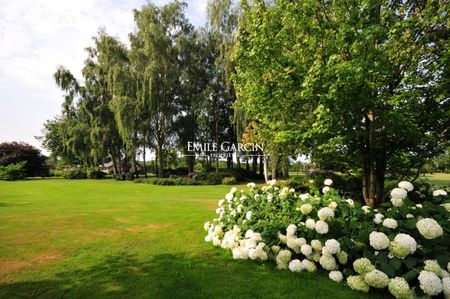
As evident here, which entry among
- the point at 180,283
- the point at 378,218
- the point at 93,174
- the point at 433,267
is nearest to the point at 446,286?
the point at 433,267

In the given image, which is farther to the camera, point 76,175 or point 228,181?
point 76,175

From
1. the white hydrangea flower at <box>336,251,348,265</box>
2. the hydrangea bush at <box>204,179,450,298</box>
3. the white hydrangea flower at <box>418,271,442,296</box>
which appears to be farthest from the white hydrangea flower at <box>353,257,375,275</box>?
the white hydrangea flower at <box>418,271,442,296</box>

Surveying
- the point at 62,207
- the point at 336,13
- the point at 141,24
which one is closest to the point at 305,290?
the point at 336,13

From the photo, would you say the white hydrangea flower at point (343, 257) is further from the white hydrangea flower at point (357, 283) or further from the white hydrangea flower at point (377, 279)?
the white hydrangea flower at point (377, 279)

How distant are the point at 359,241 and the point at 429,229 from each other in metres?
0.85

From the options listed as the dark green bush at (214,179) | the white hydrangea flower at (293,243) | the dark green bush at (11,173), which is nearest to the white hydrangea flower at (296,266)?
the white hydrangea flower at (293,243)

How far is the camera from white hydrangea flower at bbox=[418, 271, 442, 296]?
9.78 feet

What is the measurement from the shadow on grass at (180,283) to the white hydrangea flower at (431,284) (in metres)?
0.62

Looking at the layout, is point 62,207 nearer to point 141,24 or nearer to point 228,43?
point 228,43

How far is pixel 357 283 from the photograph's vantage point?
3.51m

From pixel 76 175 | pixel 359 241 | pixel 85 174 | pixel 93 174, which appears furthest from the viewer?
pixel 85 174

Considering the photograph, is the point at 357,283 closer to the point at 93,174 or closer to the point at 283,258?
the point at 283,258

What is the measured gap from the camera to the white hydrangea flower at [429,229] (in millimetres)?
3214

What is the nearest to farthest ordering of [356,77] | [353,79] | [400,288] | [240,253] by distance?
1. [400,288]
2. [240,253]
3. [356,77]
4. [353,79]
